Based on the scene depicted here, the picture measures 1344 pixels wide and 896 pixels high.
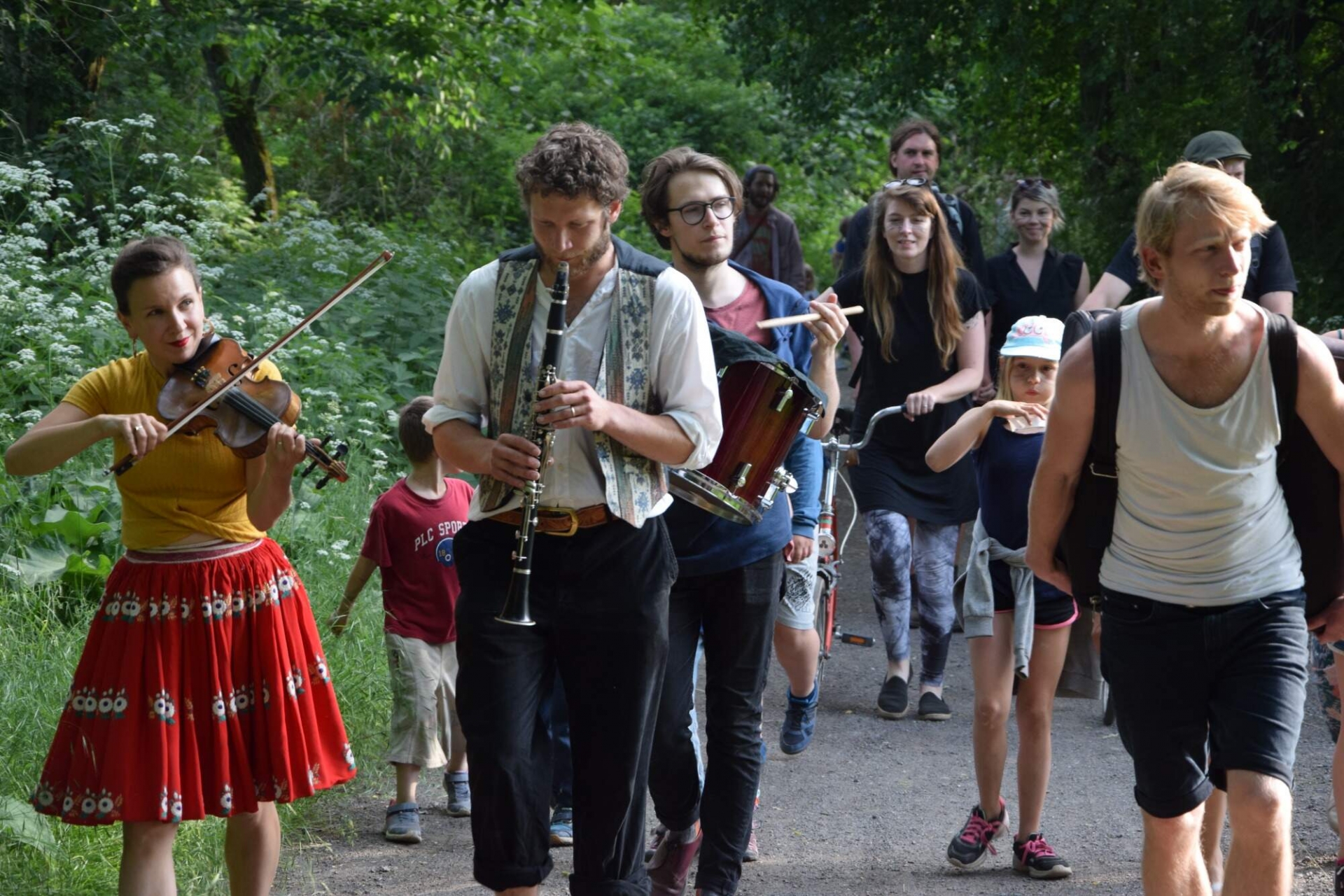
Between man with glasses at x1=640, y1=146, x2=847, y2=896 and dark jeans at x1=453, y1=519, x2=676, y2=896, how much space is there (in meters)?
0.56

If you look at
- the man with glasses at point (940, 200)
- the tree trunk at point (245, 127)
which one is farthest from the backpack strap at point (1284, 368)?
the tree trunk at point (245, 127)

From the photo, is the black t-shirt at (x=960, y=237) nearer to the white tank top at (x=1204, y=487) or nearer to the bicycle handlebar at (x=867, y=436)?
the bicycle handlebar at (x=867, y=436)

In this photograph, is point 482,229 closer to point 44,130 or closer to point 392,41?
point 392,41

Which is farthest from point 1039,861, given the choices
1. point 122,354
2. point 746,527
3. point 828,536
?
point 122,354

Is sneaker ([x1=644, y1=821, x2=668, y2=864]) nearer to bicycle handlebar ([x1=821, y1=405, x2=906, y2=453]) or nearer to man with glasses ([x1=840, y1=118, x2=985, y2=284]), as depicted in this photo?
bicycle handlebar ([x1=821, y1=405, x2=906, y2=453])

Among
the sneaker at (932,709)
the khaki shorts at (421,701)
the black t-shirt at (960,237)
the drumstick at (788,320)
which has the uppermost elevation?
the black t-shirt at (960,237)

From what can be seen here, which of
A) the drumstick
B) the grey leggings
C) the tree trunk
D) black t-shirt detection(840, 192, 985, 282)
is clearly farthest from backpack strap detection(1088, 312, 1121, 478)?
the tree trunk

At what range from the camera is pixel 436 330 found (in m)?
11.5

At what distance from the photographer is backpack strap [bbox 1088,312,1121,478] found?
152 inches

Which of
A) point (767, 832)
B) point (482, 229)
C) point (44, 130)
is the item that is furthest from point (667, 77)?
point (767, 832)

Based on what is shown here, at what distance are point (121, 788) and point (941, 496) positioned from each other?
4.30 metres

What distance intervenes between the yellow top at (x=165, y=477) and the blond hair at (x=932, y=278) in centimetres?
382

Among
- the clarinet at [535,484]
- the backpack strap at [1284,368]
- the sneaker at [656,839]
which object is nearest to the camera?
the clarinet at [535,484]

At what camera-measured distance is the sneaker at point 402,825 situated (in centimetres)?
552
